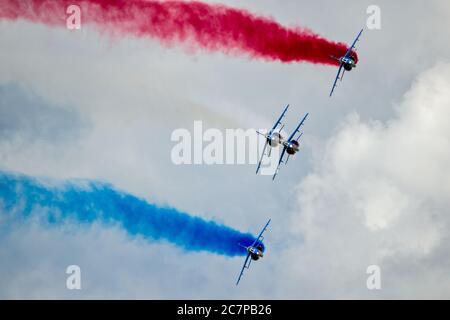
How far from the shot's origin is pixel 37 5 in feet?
194
